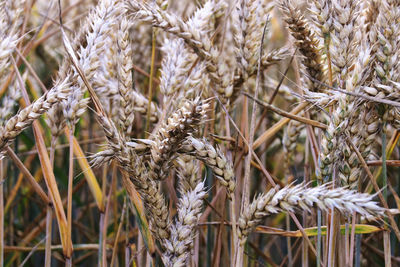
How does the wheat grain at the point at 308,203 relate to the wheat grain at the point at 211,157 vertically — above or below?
below

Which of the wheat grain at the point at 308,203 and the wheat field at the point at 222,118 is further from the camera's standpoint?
the wheat field at the point at 222,118

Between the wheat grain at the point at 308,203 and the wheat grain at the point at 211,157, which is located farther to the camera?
the wheat grain at the point at 211,157

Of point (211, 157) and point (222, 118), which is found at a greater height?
point (222, 118)

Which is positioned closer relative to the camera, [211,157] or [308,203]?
[308,203]

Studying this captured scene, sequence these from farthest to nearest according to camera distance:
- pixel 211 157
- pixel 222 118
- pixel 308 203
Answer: pixel 222 118, pixel 211 157, pixel 308 203

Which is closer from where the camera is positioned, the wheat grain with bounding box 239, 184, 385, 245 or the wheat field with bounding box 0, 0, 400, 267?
the wheat grain with bounding box 239, 184, 385, 245

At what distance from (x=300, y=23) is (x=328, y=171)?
0.39 m

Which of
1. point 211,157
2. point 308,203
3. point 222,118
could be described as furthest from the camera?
Result: point 222,118

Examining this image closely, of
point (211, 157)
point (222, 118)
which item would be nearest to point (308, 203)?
point (211, 157)

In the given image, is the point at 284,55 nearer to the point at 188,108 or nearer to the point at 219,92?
the point at 219,92

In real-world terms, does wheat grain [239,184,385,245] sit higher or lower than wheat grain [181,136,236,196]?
lower

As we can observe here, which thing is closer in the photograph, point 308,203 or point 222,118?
point 308,203

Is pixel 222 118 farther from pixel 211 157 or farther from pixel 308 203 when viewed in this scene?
pixel 308 203

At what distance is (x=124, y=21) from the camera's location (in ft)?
3.95
